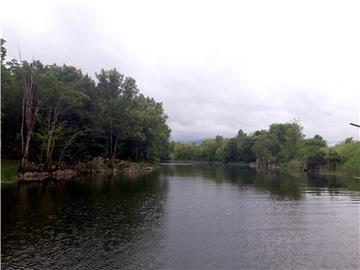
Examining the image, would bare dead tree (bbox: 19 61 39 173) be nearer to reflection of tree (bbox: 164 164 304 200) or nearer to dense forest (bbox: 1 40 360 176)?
dense forest (bbox: 1 40 360 176)

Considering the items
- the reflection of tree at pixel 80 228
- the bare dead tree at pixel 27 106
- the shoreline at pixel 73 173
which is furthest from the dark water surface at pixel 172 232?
the bare dead tree at pixel 27 106

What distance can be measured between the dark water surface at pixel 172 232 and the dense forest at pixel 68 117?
25.7 metres

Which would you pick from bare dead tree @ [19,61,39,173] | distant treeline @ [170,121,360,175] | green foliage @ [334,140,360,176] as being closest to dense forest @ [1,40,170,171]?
bare dead tree @ [19,61,39,173]

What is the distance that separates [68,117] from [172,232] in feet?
206

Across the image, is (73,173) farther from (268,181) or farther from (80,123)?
(268,181)

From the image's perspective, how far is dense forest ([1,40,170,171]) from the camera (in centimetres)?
7125

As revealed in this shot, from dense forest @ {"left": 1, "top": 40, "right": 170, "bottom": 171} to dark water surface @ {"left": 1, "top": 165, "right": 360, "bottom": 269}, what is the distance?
2574 cm

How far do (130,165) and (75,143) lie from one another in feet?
71.4

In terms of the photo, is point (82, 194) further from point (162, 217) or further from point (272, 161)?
point (272, 161)

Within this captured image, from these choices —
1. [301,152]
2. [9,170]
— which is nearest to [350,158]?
[301,152]

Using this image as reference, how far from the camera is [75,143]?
288 ft

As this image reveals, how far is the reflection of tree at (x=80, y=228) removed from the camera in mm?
23156

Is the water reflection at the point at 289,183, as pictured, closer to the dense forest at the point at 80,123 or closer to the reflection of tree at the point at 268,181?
the reflection of tree at the point at 268,181

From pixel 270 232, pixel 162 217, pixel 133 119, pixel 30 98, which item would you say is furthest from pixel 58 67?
pixel 270 232
